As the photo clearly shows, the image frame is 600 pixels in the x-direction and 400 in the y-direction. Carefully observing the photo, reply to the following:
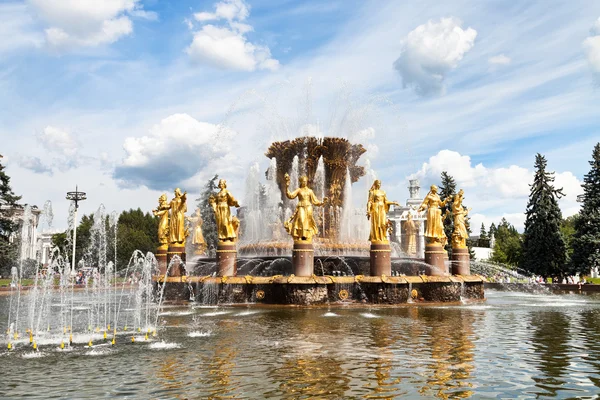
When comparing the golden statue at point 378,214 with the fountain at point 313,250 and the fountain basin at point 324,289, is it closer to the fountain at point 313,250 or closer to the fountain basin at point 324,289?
the fountain at point 313,250

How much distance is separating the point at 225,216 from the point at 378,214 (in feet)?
19.3

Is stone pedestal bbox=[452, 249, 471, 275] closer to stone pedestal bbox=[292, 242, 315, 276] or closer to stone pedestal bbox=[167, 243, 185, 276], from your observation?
stone pedestal bbox=[292, 242, 315, 276]

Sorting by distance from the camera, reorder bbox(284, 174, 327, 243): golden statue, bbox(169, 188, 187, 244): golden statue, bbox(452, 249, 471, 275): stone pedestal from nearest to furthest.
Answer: bbox(284, 174, 327, 243): golden statue < bbox(452, 249, 471, 275): stone pedestal < bbox(169, 188, 187, 244): golden statue

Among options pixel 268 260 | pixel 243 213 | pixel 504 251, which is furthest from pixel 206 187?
pixel 504 251

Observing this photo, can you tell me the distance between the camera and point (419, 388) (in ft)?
22.1

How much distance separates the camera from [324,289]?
17875 mm

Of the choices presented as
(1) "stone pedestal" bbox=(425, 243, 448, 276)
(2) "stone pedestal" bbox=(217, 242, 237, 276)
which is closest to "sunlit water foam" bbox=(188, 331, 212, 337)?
(2) "stone pedestal" bbox=(217, 242, 237, 276)

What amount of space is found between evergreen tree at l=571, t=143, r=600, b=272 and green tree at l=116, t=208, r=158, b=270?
49.6 meters

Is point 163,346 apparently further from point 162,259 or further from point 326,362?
A: point 162,259

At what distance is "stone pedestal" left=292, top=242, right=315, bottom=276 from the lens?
59.6ft

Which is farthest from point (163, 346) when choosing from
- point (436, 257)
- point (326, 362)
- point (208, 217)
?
point (208, 217)

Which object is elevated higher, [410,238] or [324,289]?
[410,238]

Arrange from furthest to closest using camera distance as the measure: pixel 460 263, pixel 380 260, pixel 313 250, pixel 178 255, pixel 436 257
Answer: pixel 460 263, pixel 178 255, pixel 436 257, pixel 313 250, pixel 380 260

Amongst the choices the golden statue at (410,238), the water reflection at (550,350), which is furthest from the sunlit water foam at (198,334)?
the golden statue at (410,238)
